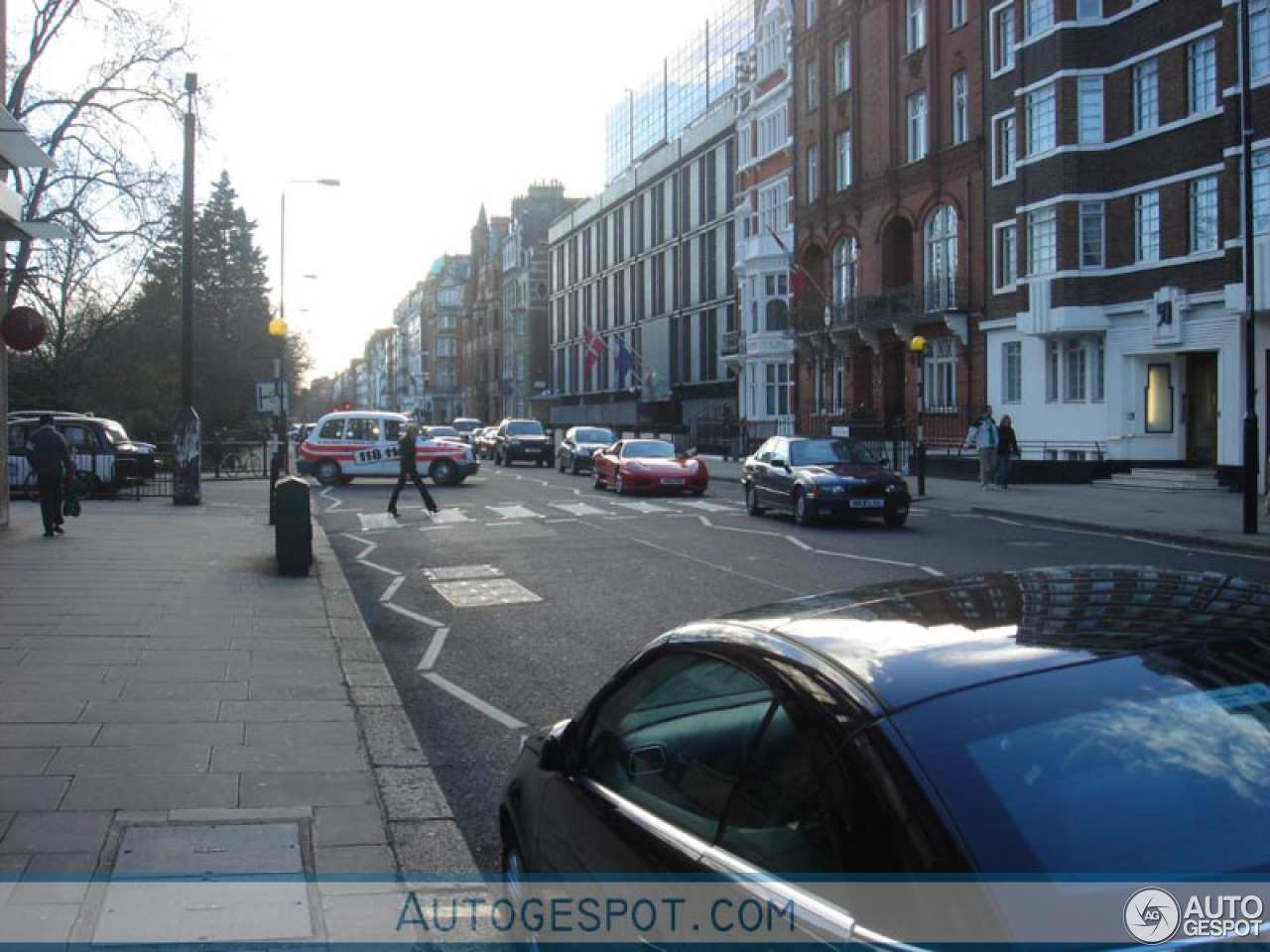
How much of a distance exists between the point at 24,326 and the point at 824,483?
1187 centimetres

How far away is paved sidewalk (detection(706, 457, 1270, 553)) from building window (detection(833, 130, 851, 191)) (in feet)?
57.5

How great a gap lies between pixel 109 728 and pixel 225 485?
28.3m

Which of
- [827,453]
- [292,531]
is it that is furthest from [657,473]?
[292,531]

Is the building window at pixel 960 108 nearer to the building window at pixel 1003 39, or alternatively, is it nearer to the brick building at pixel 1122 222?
the brick building at pixel 1122 222

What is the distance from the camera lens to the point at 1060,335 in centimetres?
3192

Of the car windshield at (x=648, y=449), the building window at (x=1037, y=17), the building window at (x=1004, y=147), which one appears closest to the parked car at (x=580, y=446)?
the car windshield at (x=648, y=449)

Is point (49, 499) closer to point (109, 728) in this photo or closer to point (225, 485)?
point (109, 728)

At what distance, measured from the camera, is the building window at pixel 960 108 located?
1454 inches

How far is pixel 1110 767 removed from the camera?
2.30 meters

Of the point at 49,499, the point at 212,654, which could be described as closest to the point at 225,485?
the point at 49,499

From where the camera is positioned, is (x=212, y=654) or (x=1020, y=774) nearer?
(x=1020, y=774)

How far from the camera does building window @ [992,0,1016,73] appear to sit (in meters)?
34.0

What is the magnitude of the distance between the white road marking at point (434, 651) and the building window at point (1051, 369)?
25603 mm

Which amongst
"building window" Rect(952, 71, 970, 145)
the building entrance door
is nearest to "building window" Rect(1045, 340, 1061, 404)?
the building entrance door
